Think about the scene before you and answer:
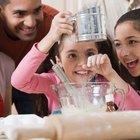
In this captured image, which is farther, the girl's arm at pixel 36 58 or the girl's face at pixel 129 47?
the girl's face at pixel 129 47

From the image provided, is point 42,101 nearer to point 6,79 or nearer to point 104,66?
point 6,79

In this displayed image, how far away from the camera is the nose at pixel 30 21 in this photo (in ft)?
4.26

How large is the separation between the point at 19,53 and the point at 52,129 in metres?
1.03

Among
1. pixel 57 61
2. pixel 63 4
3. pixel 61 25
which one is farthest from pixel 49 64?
pixel 63 4

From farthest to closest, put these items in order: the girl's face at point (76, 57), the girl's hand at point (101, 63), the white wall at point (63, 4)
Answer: the white wall at point (63, 4) → the girl's face at point (76, 57) → the girl's hand at point (101, 63)

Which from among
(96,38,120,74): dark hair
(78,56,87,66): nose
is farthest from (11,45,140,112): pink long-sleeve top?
(96,38,120,74): dark hair

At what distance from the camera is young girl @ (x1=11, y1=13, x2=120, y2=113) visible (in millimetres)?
1065

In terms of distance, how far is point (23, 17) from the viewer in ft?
4.37

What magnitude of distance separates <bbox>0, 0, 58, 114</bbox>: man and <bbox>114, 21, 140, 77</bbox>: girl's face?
320 millimetres

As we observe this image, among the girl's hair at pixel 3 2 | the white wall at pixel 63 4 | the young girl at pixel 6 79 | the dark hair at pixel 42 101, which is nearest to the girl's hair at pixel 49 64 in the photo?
the dark hair at pixel 42 101

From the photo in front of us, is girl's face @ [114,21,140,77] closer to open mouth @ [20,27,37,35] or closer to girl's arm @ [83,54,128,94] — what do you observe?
girl's arm @ [83,54,128,94]

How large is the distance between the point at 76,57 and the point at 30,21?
0.25 m

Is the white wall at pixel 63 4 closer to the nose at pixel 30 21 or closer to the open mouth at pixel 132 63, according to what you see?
the nose at pixel 30 21

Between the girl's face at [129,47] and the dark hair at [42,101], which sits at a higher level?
the girl's face at [129,47]
